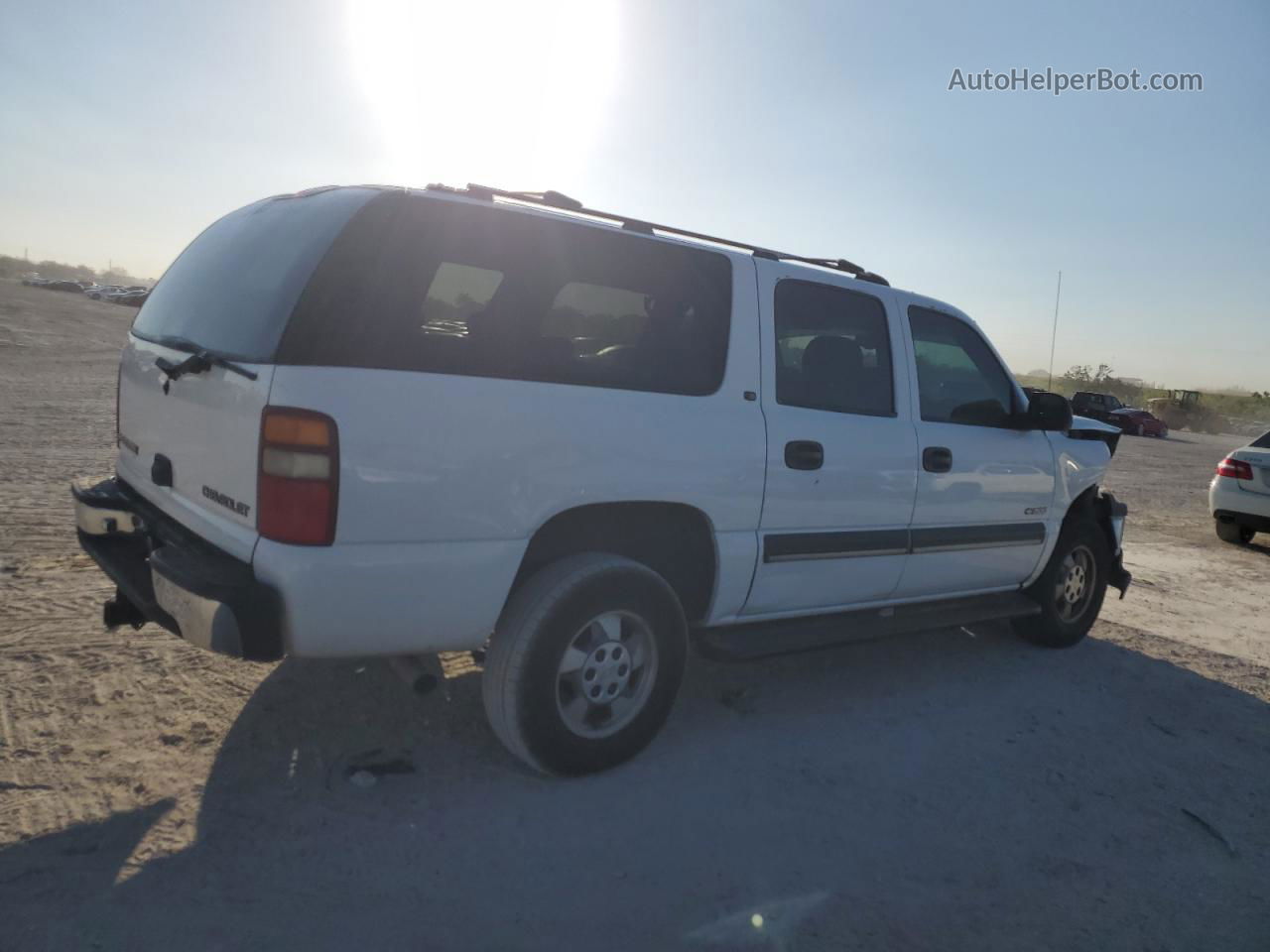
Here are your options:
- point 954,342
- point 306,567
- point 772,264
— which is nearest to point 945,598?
point 954,342

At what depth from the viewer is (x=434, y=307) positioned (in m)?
3.11

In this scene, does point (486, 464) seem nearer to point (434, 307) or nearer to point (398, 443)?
point (398, 443)

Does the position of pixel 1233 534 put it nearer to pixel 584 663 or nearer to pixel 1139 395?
pixel 584 663

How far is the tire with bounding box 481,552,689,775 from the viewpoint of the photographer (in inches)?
122

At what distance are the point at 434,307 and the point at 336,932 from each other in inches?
73.4

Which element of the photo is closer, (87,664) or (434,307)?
(434,307)

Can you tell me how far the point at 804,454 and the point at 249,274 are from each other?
2.15 metres

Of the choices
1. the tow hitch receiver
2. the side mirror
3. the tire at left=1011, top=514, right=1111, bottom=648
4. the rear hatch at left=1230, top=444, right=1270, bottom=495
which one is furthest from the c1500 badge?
the rear hatch at left=1230, top=444, right=1270, bottom=495

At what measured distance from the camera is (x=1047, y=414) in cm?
482

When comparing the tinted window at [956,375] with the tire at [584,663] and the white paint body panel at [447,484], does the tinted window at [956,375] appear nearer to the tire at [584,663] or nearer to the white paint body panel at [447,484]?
the white paint body panel at [447,484]

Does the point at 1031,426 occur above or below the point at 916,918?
above

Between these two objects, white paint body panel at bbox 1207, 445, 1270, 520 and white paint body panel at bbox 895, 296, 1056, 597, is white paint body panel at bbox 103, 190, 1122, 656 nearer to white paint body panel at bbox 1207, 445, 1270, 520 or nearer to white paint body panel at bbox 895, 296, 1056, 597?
white paint body panel at bbox 895, 296, 1056, 597

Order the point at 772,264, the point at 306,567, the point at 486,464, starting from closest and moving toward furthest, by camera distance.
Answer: the point at 306,567
the point at 486,464
the point at 772,264

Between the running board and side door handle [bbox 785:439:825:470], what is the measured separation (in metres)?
0.69
